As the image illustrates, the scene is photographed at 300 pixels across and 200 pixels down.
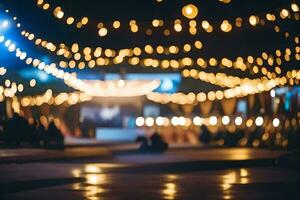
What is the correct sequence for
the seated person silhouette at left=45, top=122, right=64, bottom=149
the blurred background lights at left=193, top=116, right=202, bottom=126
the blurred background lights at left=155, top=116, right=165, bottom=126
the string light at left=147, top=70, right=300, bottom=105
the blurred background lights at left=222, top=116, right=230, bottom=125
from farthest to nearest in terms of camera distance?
1. the blurred background lights at left=222, top=116, right=230, bottom=125
2. the blurred background lights at left=193, top=116, right=202, bottom=126
3. the blurred background lights at left=155, top=116, right=165, bottom=126
4. the string light at left=147, top=70, right=300, bottom=105
5. the seated person silhouette at left=45, top=122, right=64, bottom=149

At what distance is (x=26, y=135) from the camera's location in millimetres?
39594

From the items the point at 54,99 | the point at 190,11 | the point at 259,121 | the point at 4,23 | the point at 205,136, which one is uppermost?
the point at 190,11

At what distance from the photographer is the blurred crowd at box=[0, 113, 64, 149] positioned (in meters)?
38.2

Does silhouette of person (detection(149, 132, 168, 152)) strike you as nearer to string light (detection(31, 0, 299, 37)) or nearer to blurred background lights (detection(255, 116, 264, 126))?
string light (detection(31, 0, 299, 37))

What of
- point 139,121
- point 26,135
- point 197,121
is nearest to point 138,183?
point 26,135

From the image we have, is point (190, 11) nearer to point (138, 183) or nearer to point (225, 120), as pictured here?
point (225, 120)

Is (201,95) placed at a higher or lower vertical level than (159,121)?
higher

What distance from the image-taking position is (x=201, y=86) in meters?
56.8

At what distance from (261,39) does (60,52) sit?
1186 centimetres

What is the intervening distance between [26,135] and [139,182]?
60.1ft

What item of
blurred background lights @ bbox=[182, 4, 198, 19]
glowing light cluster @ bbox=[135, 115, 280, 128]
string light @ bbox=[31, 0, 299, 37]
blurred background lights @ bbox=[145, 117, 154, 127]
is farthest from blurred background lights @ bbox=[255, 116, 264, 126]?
blurred background lights @ bbox=[182, 4, 198, 19]

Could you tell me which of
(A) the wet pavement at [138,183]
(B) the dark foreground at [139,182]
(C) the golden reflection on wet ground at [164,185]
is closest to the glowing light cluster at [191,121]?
(B) the dark foreground at [139,182]

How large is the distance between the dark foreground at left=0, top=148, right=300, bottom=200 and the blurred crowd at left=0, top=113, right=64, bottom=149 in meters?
8.94

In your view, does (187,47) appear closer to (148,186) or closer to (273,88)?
(273,88)
